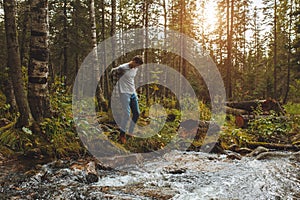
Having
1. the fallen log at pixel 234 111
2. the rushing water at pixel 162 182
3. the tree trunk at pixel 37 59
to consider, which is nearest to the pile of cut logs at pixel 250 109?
the fallen log at pixel 234 111

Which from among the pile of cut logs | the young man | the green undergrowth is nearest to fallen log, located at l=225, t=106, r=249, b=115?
the pile of cut logs

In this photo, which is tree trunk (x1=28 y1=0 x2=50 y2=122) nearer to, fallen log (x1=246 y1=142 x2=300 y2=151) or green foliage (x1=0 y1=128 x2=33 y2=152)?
green foliage (x1=0 y1=128 x2=33 y2=152)

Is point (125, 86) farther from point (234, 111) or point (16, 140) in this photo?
point (234, 111)

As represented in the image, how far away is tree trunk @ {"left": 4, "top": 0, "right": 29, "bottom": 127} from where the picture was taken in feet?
17.9

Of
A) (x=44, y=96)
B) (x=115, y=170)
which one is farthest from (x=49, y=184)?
(x=44, y=96)

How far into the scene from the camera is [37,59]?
5660 mm

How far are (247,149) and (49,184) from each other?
5886 mm

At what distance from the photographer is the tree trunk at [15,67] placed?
5.44m

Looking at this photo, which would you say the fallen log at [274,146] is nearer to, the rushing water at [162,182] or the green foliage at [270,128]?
the green foliage at [270,128]

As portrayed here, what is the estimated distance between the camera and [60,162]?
4926 mm

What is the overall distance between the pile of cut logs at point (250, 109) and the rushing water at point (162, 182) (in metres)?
5.41

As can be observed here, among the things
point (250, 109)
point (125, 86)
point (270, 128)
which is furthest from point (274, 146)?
point (250, 109)

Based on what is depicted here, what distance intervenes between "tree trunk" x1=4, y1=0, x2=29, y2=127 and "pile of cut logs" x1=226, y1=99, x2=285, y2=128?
8.66 meters

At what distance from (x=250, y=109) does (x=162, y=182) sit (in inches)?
437
